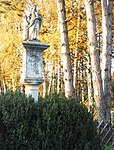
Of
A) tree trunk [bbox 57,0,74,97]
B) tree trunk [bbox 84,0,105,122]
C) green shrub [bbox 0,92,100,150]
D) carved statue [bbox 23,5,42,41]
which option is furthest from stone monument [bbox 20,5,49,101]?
tree trunk [bbox 57,0,74,97]

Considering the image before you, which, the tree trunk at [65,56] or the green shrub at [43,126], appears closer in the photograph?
the green shrub at [43,126]

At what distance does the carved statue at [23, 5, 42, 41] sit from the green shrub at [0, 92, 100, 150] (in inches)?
73.1

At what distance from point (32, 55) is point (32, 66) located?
27 cm

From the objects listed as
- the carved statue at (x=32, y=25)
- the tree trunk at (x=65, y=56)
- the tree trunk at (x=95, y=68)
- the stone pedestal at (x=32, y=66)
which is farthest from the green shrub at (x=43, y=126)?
the tree trunk at (x=65, y=56)

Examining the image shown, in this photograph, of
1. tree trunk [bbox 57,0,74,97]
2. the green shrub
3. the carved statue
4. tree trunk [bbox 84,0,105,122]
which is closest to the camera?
the green shrub

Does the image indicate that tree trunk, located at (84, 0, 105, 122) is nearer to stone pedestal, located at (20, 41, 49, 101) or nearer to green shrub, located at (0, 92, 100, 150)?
stone pedestal, located at (20, 41, 49, 101)

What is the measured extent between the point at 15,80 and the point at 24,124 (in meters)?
20.1

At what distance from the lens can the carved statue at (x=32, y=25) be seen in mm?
7730

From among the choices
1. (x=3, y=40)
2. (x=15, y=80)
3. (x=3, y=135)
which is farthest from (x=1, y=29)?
(x=3, y=135)

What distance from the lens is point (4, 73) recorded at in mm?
27516

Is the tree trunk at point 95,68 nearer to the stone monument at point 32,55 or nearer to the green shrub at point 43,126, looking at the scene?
the stone monument at point 32,55

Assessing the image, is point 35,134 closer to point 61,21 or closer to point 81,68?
point 61,21

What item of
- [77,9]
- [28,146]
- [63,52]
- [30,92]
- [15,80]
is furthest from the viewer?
[15,80]

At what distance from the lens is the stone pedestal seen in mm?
7523
